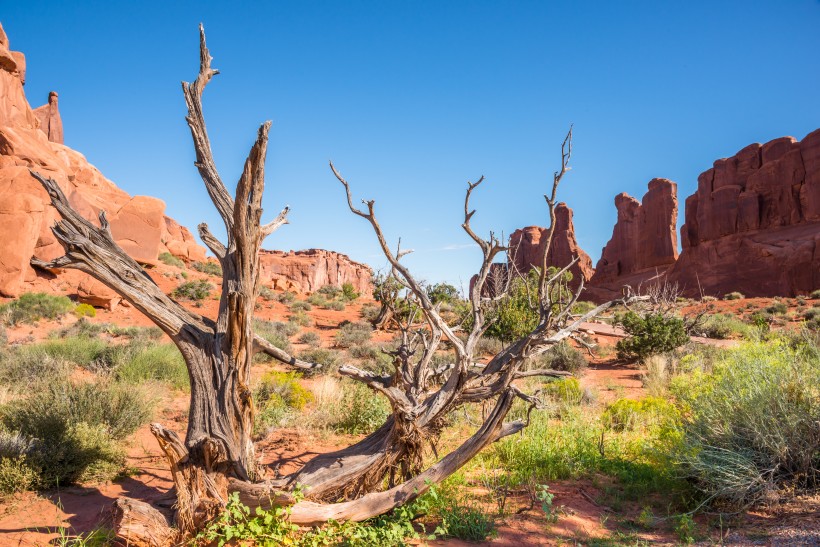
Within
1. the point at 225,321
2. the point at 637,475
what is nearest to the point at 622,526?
the point at 637,475

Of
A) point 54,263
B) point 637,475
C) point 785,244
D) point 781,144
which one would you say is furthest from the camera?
point 781,144

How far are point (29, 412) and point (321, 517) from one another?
4283 mm

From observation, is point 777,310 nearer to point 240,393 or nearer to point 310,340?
point 310,340

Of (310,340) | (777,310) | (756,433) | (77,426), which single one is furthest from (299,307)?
(777,310)

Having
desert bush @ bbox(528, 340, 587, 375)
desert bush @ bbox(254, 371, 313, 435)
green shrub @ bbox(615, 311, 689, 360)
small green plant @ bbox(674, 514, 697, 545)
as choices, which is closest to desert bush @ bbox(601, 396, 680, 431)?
small green plant @ bbox(674, 514, 697, 545)

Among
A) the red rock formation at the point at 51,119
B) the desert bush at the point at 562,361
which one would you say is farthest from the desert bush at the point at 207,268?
the desert bush at the point at 562,361

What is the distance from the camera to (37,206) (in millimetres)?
20031

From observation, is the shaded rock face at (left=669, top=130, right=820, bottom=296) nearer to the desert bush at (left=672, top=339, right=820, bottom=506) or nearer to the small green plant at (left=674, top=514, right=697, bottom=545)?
the desert bush at (left=672, top=339, right=820, bottom=506)

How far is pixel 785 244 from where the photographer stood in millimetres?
42938

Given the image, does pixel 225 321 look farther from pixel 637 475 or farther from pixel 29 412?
pixel 637 475

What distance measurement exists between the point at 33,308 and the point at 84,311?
1687 mm

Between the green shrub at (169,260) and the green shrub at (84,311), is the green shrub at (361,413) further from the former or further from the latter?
the green shrub at (169,260)

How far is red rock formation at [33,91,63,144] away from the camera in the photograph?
154 feet

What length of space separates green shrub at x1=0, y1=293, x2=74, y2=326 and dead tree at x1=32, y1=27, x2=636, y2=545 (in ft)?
51.5
